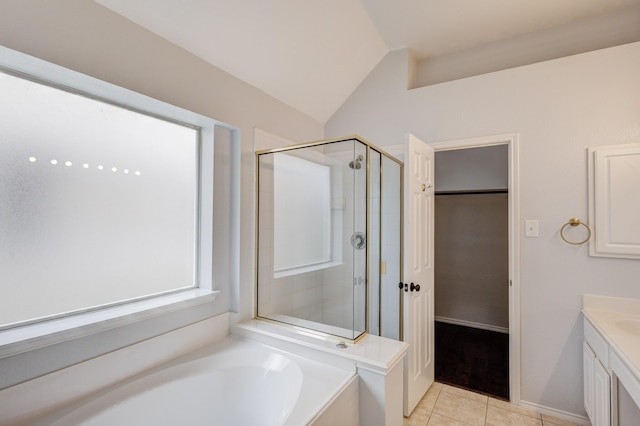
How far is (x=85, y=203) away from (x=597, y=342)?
295 cm

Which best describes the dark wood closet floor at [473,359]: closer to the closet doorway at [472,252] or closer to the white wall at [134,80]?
the closet doorway at [472,252]

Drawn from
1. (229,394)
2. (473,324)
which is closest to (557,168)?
(473,324)

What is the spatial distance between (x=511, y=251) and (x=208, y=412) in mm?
2296

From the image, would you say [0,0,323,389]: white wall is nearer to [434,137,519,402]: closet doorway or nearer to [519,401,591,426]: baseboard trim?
[519,401,591,426]: baseboard trim

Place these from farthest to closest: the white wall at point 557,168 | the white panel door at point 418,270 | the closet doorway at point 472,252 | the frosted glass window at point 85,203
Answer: the closet doorway at point 472,252 → the white panel door at point 418,270 → the white wall at point 557,168 → the frosted glass window at point 85,203

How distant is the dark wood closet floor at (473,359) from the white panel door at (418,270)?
328mm

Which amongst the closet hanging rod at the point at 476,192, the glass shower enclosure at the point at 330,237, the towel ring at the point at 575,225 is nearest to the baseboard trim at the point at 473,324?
the closet hanging rod at the point at 476,192

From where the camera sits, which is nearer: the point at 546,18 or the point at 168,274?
the point at 168,274

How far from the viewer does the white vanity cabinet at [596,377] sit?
64.9 inches

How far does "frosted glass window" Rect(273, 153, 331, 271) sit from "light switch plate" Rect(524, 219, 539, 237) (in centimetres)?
147

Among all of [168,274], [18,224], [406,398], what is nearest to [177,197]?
[168,274]

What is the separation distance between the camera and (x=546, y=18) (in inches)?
89.1

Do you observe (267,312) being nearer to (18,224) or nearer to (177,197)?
(177,197)

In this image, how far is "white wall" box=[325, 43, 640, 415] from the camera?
6.64 feet
